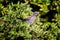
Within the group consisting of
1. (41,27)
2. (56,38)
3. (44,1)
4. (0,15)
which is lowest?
(56,38)

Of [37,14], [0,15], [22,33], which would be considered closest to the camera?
[22,33]

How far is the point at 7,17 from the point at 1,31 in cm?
35

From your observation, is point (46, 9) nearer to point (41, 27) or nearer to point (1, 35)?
point (41, 27)

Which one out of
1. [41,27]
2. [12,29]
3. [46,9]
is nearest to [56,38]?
[41,27]

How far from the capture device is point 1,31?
3.51 meters

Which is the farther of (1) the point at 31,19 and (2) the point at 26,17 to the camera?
(1) the point at 31,19

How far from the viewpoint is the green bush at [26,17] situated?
340cm

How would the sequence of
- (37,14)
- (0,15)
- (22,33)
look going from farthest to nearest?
(37,14)
(0,15)
(22,33)

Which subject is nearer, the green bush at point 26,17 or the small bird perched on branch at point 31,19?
the green bush at point 26,17

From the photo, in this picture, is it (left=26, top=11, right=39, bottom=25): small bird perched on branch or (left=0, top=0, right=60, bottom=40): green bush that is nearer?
(left=0, top=0, right=60, bottom=40): green bush

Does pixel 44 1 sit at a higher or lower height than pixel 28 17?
higher

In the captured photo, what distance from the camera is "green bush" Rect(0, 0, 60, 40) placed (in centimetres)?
340

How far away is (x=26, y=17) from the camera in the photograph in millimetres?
3674

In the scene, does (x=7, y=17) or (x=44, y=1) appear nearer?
(x=7, y=17)
